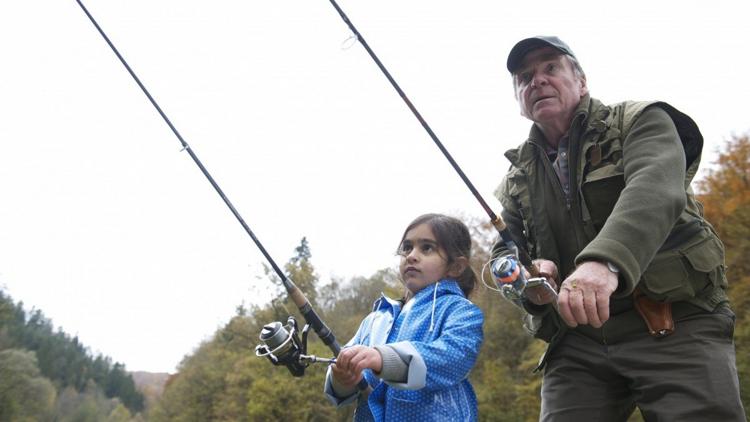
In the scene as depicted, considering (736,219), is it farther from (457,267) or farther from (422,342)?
(422,342)

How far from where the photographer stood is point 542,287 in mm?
2062

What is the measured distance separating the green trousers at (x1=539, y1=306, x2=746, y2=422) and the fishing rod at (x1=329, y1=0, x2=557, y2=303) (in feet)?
1.59

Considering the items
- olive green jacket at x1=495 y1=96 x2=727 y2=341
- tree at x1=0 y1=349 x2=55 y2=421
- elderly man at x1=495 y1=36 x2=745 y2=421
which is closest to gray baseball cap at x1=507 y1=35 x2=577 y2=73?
elderly man at x1=495 y1=36 x2=745 y2=421

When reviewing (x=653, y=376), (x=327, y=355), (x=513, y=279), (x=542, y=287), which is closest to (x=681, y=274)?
(x=653, y=376)

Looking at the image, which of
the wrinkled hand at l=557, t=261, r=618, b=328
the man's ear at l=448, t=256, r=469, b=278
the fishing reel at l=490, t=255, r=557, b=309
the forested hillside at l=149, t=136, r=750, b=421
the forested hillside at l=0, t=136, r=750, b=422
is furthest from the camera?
the forested hillside at l=0, t=136, r=750, b=422

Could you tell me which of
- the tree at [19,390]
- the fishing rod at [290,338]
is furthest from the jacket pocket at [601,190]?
the tree at [19,390]

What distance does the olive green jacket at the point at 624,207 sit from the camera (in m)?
1.87

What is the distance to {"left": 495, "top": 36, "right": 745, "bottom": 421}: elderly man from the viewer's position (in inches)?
73.6

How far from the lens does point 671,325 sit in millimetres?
2225

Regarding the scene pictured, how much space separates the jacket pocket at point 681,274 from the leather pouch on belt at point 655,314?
0.05m

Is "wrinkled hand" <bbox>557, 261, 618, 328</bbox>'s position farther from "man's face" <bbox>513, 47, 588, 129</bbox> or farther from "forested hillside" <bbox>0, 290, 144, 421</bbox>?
"forested hillside" <bbox>0, 290, 144, 421</bbox>

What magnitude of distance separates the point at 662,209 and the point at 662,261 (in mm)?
373

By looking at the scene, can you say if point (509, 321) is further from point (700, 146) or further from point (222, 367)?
point (700, 146)

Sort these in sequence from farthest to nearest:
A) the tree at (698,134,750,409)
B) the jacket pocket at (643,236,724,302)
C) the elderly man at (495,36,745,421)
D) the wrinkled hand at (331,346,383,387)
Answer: the tree at (698,134,750,409)
the wrinkled hand at (331,346,383,387)
the jacket pocket at (643,236,724,302)
the elderly man at (495,36,745,421)
